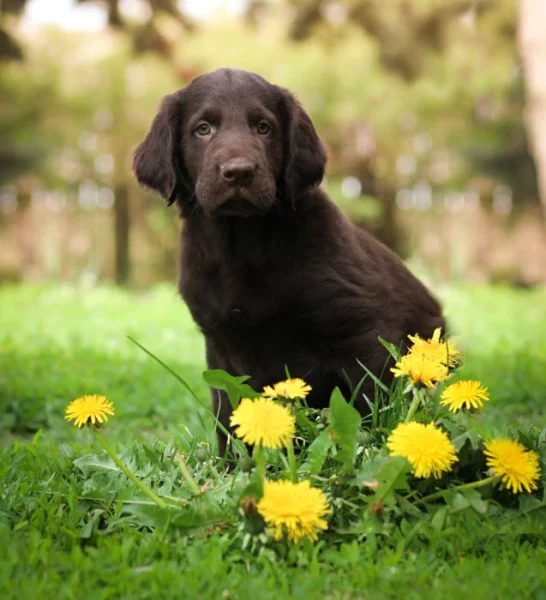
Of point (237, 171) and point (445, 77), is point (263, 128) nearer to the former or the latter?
point (237, 171)

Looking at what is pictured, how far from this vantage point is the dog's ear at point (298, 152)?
10.6 ft

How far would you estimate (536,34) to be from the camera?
8.38m

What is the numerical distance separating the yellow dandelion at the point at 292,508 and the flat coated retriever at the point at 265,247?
0.93 metres

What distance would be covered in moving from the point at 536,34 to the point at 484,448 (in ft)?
23.2

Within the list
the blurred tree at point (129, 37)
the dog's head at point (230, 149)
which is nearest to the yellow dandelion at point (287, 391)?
the dog's head at point (230, 149)

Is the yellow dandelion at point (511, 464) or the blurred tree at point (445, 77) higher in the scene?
the blurred tree at point (445, 77)

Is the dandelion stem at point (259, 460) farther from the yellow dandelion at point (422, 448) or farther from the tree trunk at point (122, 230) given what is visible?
the tree trunk at point (122, 230)

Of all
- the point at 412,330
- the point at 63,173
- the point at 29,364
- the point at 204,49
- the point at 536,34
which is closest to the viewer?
the point at 412,330

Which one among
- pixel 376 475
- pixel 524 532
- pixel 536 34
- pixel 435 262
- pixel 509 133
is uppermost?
pixel 536 34

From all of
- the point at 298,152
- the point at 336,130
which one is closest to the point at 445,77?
the point at 336,130

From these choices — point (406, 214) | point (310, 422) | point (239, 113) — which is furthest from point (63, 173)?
point (310, 422)

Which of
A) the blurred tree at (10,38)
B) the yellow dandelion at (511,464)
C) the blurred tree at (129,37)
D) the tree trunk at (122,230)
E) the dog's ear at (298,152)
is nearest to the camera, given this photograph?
the yellow dandelion at (511,464)

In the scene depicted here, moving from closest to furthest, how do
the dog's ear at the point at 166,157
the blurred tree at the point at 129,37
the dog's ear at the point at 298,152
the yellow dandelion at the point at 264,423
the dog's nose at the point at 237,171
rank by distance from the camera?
the yellow dandelion at the point at 264,423, the dog's nose at the point at 237,171, the dog's ear at the point at 298,152, the dog's ear at the point at 166,157, the blurred tree at the point at 129,37

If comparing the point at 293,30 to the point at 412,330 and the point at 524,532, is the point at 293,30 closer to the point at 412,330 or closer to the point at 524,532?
the point at 412,330
